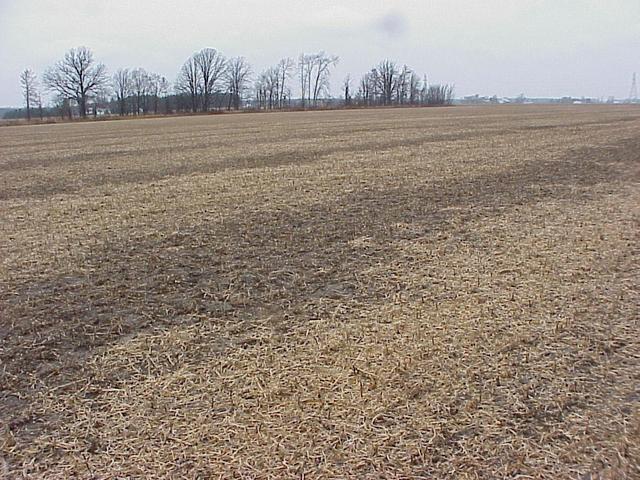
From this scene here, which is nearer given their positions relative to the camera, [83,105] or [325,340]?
[325,340]

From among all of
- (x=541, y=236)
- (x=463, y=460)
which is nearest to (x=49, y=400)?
(x=463, y=460)

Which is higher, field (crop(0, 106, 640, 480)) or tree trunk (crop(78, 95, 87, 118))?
tree trunk (crop(78, 95, 87, 118))

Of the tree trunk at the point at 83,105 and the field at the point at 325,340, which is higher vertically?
the tree trunk at the point at 83,105

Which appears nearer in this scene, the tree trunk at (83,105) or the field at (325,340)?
the field at (325,340)

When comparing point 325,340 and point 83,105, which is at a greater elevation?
point 83,105

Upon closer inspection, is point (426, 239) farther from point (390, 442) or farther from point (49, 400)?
point (49, 400)

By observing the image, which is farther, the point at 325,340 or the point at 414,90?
the point at 414,90

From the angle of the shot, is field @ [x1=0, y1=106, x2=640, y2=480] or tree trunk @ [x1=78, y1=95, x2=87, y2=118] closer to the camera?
field @ [x1=0, y1=106, x2=640, y2=480]

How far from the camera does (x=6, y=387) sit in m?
2.88

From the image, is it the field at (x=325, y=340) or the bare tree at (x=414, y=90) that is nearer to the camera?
the field at (x=325, y=340)

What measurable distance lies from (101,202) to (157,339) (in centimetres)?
612

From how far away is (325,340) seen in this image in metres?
3.37

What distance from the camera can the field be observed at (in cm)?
229

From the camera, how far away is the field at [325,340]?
2.29 metres
